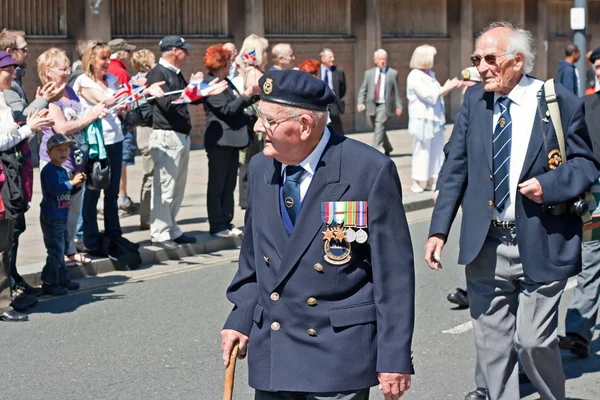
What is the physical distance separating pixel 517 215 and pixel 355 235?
1.77m

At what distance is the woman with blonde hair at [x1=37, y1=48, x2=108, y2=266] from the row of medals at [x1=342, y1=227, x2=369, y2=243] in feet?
18.4

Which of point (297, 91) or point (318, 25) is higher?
point (318, 25)

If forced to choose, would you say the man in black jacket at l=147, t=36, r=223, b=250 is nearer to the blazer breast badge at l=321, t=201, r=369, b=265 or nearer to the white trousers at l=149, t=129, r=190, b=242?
the white trousers at l=149, t=129, r=190, b=242

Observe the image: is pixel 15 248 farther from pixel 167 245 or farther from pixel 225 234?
pixel 225 234

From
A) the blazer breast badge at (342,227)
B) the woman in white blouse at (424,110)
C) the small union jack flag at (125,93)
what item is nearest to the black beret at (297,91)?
the blazer breast badge at (342,227)

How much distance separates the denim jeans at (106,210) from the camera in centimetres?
1049

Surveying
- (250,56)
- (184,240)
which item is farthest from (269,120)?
(250,56)

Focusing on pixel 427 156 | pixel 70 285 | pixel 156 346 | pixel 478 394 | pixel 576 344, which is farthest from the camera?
pixel 427 156

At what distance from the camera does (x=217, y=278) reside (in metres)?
10.2

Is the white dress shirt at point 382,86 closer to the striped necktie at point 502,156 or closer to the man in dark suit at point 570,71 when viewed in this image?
the man in dark suit at point 570,71

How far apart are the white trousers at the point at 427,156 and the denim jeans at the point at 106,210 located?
562 cm

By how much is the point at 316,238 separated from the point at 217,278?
20.1 ft

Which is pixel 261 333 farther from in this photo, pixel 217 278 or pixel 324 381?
pixel 217 278

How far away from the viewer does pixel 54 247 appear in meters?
9.17
